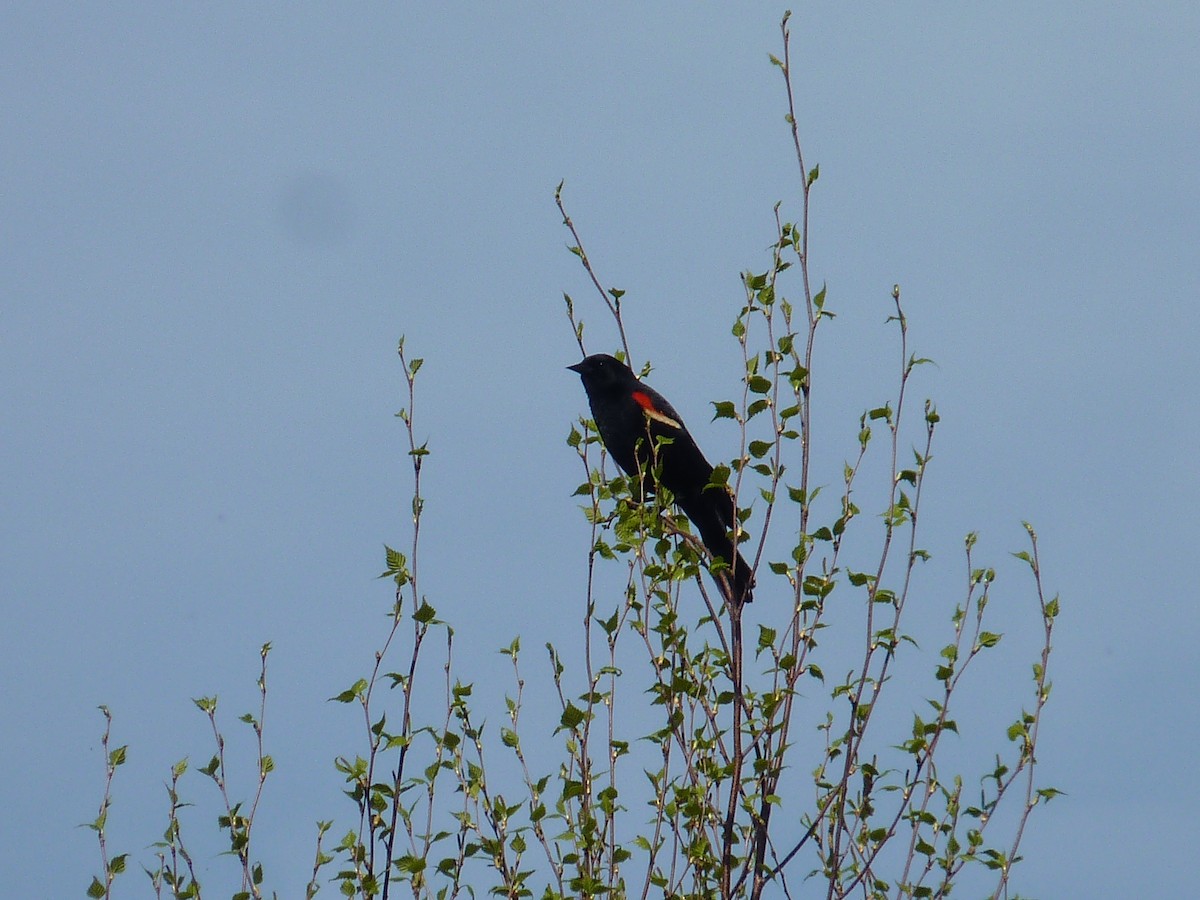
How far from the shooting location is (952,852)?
4.31 meters

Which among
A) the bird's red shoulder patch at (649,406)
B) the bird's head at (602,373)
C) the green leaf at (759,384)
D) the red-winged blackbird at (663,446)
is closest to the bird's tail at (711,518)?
the red-winged blackbird at (663,446)

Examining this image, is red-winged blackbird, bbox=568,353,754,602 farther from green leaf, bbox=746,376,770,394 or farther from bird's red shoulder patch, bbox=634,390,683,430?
green leaf, bbox=746,376,770,394

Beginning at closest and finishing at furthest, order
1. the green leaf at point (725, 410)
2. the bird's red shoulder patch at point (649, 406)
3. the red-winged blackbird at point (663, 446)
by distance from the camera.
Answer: the green leaf at point (725, 410) < the bird's red shoulder patch at point (649, 406) < the red-winged blackbird at point (663, 446)

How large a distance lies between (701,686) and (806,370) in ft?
3.94

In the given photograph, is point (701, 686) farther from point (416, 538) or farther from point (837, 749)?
point (416, 538)

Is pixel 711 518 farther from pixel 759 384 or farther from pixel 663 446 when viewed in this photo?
pixel 759 384

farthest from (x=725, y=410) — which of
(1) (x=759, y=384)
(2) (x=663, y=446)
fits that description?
(2) (x=663, y=446)

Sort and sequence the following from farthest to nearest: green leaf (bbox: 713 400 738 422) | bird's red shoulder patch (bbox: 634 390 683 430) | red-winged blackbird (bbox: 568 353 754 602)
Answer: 1. red-winged blackbird (bbox: 568 353 754 602)
2. bird's red shoulder patch (bbox: 634 390 683 430)
3. green leaf (bbox: 713 400 738 422)

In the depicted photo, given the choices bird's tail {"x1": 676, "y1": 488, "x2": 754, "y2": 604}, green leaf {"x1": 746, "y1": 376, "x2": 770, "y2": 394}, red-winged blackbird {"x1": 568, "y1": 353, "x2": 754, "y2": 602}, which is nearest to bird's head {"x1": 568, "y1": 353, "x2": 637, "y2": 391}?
red-winged blackbird {"x1": 568, "y1": 353, "x2": 754, "y2": 602}

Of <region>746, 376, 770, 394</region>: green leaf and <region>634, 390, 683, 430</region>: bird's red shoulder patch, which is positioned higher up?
<region>634, 390, 683, 430</region>: bird's red shoulder patch

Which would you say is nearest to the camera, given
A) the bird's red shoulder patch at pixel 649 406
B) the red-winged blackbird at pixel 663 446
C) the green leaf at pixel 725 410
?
the green leaf at pixel 725 410

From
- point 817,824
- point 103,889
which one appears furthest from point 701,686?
point 103,889

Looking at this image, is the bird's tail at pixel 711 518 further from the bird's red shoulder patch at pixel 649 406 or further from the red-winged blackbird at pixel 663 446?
the bird's red shoulder patch at pixel 649 406

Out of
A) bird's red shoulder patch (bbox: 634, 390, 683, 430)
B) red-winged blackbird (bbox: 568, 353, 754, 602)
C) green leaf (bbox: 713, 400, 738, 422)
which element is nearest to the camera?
green leaf (bbox: 713, 400, 738, 422)
